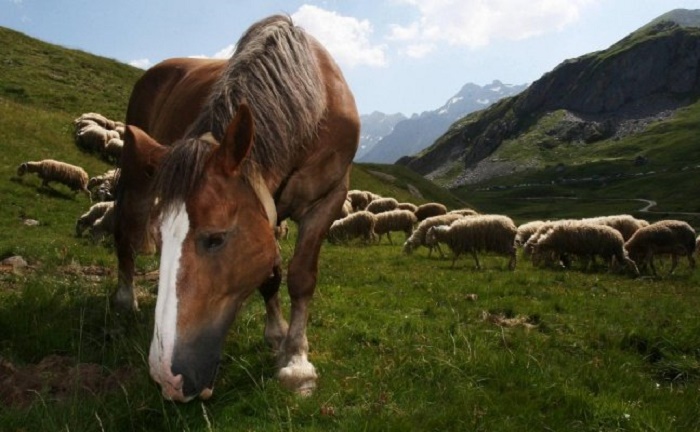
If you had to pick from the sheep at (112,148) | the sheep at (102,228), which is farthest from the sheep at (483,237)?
the sheep at (112,148)

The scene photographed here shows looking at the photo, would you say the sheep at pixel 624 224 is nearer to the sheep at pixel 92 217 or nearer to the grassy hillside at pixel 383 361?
the grassy hillside at pixel 383 361

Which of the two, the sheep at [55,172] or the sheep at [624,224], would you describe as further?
the sheep at [624,224]

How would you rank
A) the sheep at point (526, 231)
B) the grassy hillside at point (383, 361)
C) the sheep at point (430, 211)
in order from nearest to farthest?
the grassy hillside at point (383, 361)
the sheep at point (526, 231)
the sheep at point (430, 211)

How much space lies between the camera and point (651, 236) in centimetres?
2002

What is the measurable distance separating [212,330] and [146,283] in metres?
6.08

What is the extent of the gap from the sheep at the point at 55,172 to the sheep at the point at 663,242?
2106cm

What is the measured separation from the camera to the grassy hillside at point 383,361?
450 centimetres

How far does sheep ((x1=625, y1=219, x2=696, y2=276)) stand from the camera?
20.0 m

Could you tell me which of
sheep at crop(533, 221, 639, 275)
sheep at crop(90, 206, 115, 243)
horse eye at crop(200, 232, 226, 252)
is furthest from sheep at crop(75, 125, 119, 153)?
horse eye at crop(200, 232, 226, 252)

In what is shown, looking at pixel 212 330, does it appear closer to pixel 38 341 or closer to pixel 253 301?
pixel 38 341

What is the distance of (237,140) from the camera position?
399 cm

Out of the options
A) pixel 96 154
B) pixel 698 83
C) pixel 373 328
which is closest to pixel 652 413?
pixel 373 328

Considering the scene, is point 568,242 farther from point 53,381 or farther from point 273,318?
point 53,381

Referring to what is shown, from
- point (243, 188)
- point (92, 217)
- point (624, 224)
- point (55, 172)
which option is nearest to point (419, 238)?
point (624, 224)
